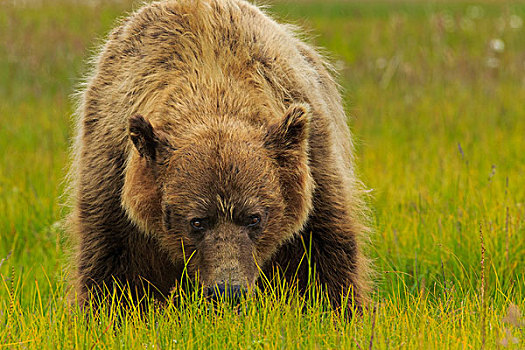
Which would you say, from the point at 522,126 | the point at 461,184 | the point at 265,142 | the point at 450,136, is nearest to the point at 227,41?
the point at 265,142

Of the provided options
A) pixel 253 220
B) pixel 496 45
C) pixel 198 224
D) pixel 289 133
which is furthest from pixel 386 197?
pixel 496 45

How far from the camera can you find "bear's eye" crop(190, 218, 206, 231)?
13.7 ft

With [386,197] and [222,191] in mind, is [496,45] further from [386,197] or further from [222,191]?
[222,191]

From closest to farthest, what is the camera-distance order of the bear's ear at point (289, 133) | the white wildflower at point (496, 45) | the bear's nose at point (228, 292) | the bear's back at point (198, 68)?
the bear's nose at point (228, 292) → the bear's ear at point (289, 133) → the bear's back at point (198, 68) → the white wildflower at point (496, 45)

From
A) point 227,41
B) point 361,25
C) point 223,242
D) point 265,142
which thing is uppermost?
point 227,41

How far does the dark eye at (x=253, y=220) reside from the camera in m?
4.21

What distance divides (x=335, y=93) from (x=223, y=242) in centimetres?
246

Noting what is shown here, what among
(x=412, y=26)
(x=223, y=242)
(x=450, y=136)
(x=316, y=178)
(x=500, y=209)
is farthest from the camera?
(x=412, y=26)

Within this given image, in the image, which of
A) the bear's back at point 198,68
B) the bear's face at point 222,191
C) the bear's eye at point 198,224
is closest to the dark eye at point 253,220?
the bear's face at point 222,191

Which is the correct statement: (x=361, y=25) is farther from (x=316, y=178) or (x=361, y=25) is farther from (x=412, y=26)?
(x=316, y=178)

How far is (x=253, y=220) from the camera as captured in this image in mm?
4238

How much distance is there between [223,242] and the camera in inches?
162

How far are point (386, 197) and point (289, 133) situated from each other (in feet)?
10.5

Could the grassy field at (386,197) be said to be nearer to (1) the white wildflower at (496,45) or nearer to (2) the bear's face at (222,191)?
(2) the bear's face at (222,191)
